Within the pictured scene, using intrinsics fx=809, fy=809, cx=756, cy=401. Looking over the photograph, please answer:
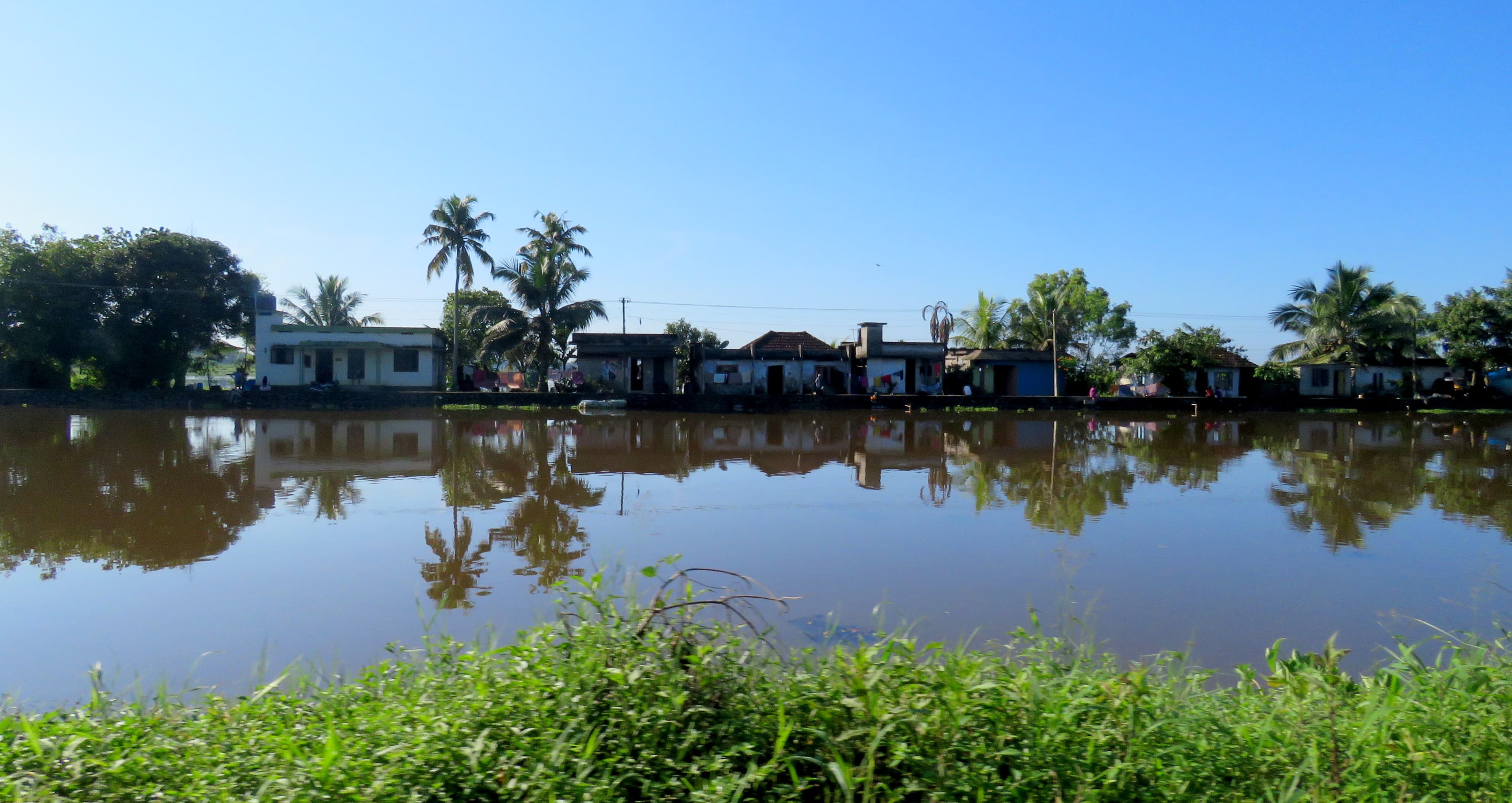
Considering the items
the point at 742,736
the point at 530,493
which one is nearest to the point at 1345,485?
the point at 530,493

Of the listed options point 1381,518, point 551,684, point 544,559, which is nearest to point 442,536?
point 544,559

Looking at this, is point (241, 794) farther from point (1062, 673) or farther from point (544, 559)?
point (544, 559)

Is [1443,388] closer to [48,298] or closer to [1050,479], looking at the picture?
[1050,479]

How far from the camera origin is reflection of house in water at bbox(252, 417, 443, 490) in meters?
12.6

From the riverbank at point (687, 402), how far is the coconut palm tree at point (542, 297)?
7.76ft

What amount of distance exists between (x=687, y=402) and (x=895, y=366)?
33.8 ft

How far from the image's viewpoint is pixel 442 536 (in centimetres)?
802

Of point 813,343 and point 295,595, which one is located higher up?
point 813,343

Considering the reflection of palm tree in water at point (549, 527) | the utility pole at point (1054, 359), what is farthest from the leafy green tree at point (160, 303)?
the utility pole at point (1054, 359)

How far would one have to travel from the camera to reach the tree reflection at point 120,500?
23.6 ft

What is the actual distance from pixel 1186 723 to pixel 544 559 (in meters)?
5.32

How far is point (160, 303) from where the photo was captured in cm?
2950

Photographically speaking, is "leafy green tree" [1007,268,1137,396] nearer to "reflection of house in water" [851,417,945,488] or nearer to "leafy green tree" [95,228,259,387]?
"reflection of house in water" [851,417,945,488]

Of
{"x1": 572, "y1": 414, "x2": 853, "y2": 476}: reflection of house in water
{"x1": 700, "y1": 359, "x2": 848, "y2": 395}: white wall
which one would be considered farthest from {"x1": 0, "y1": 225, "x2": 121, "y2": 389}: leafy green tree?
{"x1": 700, "y1": 359, "x2": 848, "y2": 395}: white wall
